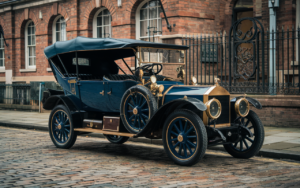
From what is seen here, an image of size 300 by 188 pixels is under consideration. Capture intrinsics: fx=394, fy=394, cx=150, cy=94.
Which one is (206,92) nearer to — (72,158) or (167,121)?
(167,121)

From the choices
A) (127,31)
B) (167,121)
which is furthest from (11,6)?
(167,121)

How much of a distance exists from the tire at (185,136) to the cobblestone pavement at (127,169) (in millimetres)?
180

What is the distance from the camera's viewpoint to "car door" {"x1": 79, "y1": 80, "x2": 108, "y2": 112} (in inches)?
299

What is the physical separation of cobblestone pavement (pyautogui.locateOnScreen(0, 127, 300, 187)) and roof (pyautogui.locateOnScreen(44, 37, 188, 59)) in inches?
80.2

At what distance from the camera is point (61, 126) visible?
8188 mm

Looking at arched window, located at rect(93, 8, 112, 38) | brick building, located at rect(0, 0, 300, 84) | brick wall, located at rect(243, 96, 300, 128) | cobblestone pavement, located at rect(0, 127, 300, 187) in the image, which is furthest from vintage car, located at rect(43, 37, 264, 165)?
arched window, located at rect(93, 8, 112, 38)

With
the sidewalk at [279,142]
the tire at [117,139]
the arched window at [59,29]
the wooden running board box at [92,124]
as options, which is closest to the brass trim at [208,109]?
the sidewalk at [279,142]

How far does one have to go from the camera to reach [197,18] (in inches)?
583

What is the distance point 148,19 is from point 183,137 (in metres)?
10.6

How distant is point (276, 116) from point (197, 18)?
→ 558 cm

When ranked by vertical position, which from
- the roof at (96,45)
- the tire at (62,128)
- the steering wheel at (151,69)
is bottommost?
the tire at (62,128)

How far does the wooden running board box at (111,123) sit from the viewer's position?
7.24m

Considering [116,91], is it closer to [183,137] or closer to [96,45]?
[96,45]

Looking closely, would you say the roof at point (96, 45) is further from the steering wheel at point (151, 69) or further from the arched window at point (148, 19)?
the arched window at point (148, 19)
